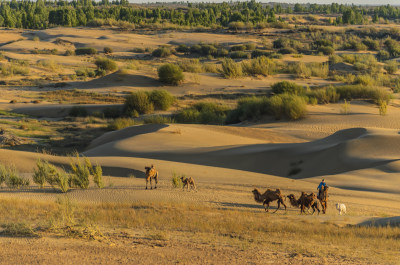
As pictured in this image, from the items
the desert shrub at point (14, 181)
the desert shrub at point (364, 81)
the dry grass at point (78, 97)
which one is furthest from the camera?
the desert shrub at point (364, 81)

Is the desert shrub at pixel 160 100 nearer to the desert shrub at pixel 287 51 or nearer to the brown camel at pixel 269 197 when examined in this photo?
the brown camel at pixel 269 197

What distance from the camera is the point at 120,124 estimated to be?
89.8 feet

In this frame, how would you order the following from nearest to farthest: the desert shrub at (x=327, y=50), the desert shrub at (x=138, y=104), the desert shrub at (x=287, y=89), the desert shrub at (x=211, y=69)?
the desert shrub at (x=138, y=104)
the desert shrub at (x=287, y=89)
the desert shrub at (x=211, y=69)
the desert shrub at (x=327, y=50)

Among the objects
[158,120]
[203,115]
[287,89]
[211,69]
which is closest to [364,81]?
[287,89]

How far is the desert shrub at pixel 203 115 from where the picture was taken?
2945cm

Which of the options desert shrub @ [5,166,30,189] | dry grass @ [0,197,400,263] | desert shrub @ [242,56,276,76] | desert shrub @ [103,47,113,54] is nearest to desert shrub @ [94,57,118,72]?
desert shrub @ [242,56,276,76]

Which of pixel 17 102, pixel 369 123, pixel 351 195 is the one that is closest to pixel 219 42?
pixel 17 102

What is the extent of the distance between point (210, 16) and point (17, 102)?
98077mm

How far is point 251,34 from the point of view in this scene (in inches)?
3457

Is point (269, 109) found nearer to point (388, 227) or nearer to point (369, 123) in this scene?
point (369, 123)

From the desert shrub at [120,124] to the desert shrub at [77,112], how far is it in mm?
2856

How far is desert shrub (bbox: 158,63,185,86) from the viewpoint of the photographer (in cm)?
3853

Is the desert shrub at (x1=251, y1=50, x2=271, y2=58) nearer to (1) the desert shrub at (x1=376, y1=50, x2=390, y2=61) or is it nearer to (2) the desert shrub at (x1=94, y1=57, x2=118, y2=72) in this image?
(1) the desert shrub at (x1=376, y1=50, x2=390, y2=61)

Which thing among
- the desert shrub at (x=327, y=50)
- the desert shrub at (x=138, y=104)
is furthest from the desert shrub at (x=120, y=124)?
the desert shrub at (x=327, y=50)
